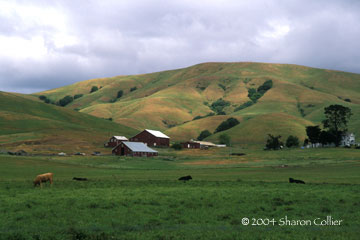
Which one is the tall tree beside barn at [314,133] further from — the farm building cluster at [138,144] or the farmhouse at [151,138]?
the farmhouse at [151,138]

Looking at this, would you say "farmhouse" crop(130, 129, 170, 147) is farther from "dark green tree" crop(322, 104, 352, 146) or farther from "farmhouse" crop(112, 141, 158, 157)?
"dark green tree" crop(322, 104, 352, 146)

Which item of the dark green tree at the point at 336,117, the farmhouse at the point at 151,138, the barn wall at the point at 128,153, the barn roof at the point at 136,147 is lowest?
the barn wall at the point at 128,153

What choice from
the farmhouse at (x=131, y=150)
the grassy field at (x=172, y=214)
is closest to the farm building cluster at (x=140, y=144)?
the farmhouse at (x=131, y=150)

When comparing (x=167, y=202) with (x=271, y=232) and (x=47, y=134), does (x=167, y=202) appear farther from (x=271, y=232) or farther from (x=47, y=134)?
(x=47, y=134)

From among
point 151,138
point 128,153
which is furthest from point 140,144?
point 151,138

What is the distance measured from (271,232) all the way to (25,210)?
15727 mm

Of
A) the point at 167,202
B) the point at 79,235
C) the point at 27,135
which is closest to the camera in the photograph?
the point at 79,235

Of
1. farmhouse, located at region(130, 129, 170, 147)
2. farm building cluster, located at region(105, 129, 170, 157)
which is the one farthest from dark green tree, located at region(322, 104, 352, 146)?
farmhouse, located at region(130, 129, 170, 147)

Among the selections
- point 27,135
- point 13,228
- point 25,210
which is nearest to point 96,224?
point 13,228

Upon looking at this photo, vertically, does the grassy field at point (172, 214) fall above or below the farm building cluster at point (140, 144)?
below

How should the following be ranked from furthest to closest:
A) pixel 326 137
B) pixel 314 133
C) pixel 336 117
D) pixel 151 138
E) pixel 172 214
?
pixel 151 138 < pixel 336 117 < pixel 314 133 < pixel 326 137 < pixel 172 214

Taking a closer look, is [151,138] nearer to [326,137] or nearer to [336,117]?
[326,137]

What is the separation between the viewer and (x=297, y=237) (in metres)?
18.4

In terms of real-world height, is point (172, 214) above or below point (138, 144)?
below
